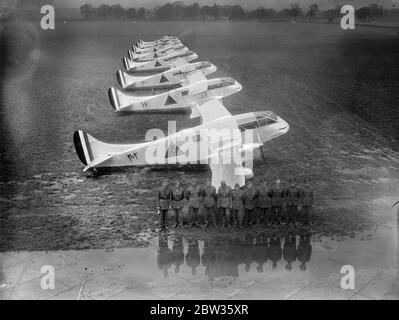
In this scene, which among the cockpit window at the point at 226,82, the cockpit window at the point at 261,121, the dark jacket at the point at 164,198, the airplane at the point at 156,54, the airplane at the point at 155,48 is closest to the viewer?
the dark jacket at the point at 164,198

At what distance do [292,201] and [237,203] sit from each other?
1937 mm

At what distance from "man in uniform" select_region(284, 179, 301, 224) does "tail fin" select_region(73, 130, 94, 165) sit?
9697 mm

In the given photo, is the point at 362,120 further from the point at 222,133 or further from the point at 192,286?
the point at 192,286

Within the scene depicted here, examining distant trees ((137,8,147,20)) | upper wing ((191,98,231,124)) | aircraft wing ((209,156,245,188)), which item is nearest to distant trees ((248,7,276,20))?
distant trees ((137,8,147,20))

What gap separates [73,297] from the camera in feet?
39.0

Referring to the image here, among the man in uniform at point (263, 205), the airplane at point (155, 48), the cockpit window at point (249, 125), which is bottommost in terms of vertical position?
the man in uniform at point (263, 205)

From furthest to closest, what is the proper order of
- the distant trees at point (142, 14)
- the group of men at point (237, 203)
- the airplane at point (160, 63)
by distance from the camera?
the distant trees at point (142, 14), the airplane at point (160, 63), the group of men at point (237, 203)

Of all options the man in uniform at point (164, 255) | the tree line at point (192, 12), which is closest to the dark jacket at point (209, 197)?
the man in uniform at point (164, 255)

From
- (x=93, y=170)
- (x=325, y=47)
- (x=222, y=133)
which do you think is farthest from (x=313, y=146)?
(x=325, y=47)

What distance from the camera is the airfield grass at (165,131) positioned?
16578 mm

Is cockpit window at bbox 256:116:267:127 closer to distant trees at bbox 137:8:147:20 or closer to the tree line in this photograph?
the tree line

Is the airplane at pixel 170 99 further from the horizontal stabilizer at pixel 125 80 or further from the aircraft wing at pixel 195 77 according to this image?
the horizontal stabilizer at pixel 125 80

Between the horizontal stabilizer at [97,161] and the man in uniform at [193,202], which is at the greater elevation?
the horizontal stabilizer at [97,161]

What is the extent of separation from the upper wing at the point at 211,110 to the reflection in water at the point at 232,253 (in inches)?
473
